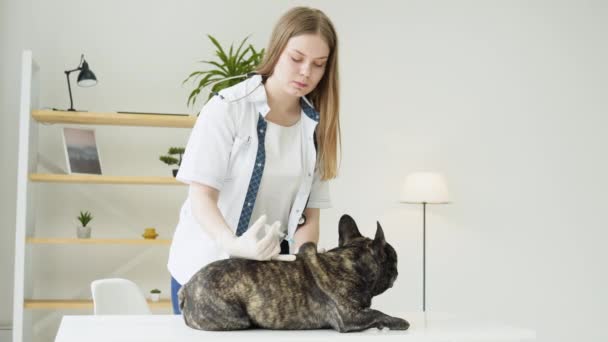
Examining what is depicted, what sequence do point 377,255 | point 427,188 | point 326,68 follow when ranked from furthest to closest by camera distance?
point 427,188 < point 326,68 < point 377,255

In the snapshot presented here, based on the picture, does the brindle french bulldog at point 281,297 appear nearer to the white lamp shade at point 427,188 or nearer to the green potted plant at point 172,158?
the green potted plant at point 172,158

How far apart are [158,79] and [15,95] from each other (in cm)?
83

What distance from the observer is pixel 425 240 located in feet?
15.5

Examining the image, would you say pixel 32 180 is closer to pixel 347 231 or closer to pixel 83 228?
pixel 83 228

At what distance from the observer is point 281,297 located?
4.04 ft

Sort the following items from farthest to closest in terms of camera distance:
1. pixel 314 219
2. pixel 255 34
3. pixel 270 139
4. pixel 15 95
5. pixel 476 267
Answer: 1. pixel 476 267
2. pixel 255 34
3. pixel 15 95
4. pixel 314 219
5. pixel 270 139

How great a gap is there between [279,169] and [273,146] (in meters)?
0.06

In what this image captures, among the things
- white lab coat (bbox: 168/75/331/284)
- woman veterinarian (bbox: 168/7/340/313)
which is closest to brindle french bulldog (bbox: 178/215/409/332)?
woman veterinarian (bbox: 168/7/340/313)

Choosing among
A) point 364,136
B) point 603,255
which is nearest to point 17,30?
point 364,136

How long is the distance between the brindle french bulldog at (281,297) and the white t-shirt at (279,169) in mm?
408

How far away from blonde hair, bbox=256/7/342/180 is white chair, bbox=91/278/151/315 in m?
0.74

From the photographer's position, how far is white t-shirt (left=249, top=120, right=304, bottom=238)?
166cm

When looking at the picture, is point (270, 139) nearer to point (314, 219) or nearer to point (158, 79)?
point (314, 219)

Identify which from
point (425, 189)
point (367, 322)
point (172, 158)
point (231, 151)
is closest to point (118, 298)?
point (231, 151)
